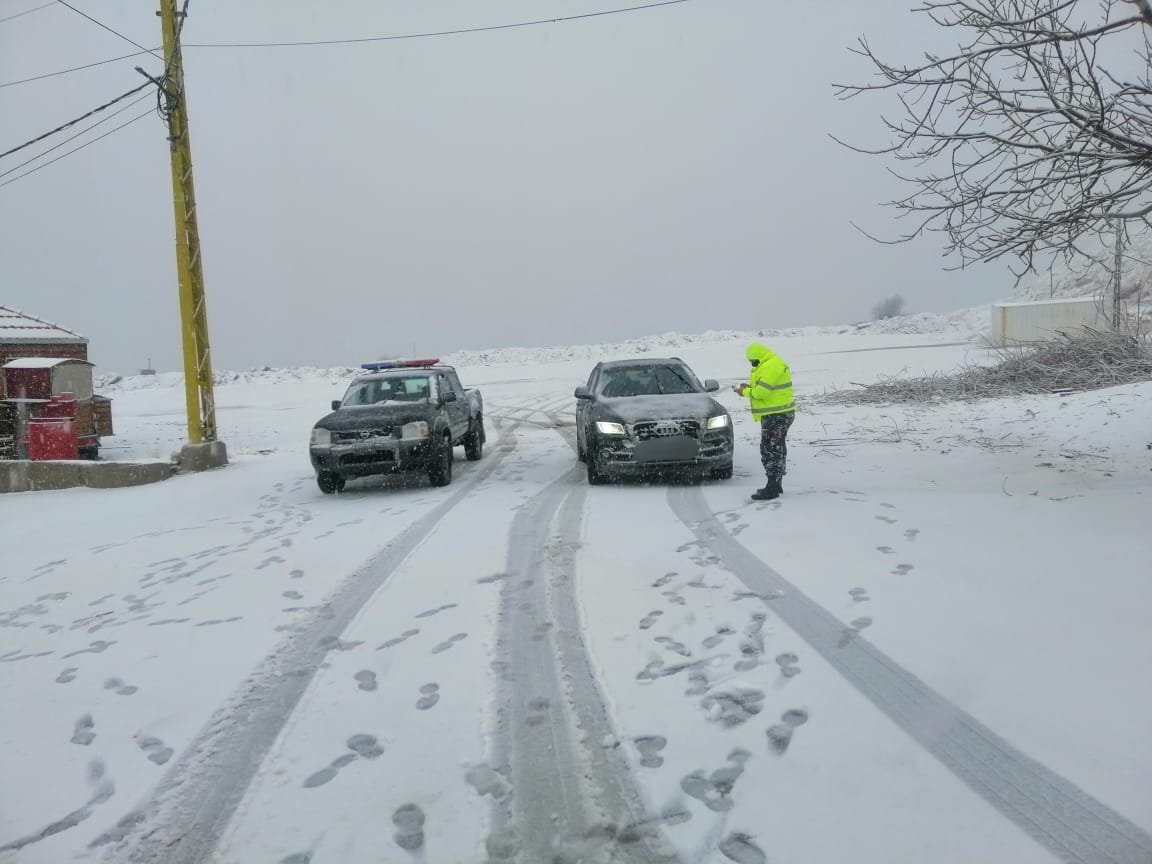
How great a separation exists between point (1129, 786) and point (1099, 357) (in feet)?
54.8

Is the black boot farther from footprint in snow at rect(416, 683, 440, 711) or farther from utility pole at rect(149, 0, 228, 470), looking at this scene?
utility pole at rect(149, 0, 228, 470)

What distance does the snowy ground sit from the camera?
2.68m

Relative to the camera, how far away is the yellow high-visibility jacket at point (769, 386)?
782 cm

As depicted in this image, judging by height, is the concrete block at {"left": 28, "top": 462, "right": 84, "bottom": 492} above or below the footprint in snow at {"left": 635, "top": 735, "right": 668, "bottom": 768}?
above

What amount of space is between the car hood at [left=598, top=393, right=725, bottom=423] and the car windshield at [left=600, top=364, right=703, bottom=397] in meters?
0.39

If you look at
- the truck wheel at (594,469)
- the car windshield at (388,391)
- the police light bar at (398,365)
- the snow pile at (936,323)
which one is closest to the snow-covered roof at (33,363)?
the police light bar at (398,365)

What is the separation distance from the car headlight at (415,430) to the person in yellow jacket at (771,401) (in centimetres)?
411

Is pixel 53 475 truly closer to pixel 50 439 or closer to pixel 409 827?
pixel 50 439

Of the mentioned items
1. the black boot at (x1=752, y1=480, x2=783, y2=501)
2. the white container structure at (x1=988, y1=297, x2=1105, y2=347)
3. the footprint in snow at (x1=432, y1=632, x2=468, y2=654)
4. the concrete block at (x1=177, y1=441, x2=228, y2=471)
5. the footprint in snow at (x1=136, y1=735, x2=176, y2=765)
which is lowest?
the footprint in snow at (x1=136, y1=735, x2=176, y2=765)

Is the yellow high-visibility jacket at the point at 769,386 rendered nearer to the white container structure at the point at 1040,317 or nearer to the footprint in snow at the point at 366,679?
the footprint in snow at the point at 366,679

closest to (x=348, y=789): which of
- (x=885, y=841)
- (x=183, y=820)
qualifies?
(x=183, y=820)

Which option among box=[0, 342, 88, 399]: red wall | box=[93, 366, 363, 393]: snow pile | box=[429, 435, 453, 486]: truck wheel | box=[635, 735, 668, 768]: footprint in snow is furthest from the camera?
box=[93, 366, 363, 393]: snow pile

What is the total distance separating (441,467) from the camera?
1018 cm

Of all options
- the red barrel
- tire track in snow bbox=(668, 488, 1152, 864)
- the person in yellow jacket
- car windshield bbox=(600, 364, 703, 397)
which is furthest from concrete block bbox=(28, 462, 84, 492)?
tire track in snow bbox=(668, 488, 1152, 864)
